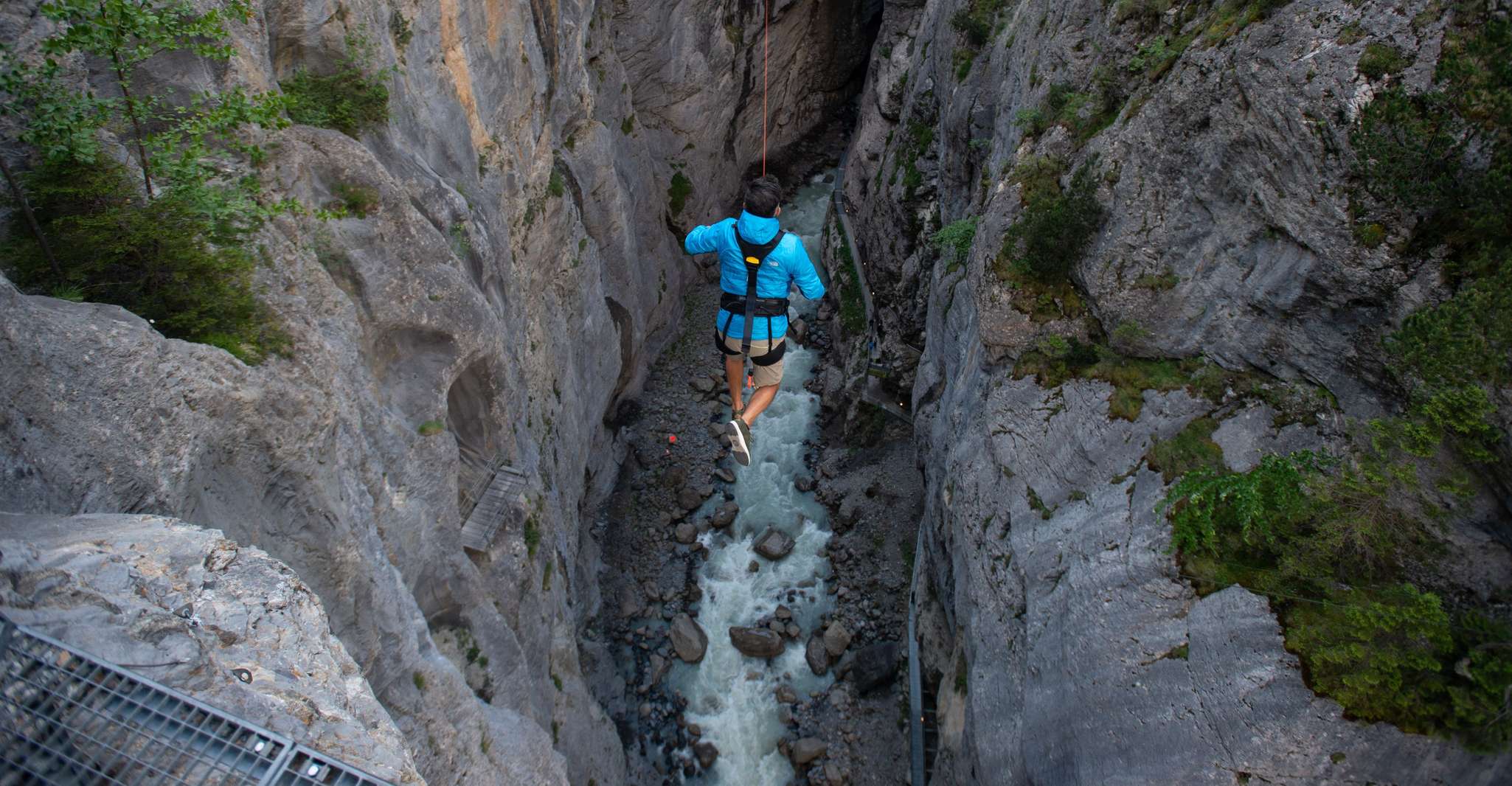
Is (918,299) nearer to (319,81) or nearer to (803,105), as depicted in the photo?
(319,81)

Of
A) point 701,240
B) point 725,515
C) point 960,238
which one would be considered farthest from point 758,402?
point 725,515

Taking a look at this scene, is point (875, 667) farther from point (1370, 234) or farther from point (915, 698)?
point (1370, 234)

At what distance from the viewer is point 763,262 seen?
31.0 feet

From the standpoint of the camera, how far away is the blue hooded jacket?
30.1 ft

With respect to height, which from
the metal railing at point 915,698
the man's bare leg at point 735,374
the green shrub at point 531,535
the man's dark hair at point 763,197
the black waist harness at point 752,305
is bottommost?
the metal railing at point 915,698

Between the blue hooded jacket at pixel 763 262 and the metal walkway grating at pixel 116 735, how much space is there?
6320 mm

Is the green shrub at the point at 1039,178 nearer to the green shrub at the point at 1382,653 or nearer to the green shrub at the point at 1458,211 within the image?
the green shrub at the point at 1458,211

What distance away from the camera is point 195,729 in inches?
135

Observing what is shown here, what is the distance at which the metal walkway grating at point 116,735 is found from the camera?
3164 millimetres

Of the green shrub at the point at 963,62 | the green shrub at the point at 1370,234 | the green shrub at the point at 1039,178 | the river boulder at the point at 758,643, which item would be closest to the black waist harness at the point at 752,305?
the green shrub at the point at 1039,178

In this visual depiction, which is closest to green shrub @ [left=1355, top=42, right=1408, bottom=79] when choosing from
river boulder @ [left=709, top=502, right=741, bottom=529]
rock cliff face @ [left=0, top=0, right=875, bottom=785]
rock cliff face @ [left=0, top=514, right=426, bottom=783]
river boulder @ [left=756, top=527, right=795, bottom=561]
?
rock cliff face @ [left=0, top=514, right=426, bottom=783]

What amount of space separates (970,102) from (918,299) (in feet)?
14.2

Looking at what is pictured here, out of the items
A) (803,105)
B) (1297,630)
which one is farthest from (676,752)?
(803,105)

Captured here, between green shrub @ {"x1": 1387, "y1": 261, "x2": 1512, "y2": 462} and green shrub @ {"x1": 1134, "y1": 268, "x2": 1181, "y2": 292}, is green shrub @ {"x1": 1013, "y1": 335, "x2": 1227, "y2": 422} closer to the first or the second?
green shrub @ {"x1": 1134, "y1": 268, "x2": 1181, "y2": 292}
